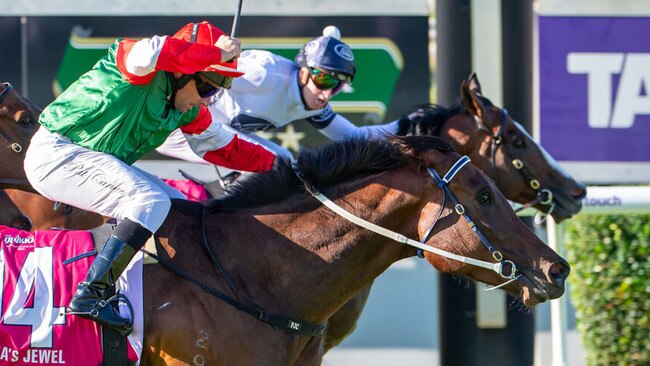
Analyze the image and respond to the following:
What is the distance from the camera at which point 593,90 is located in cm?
→ 688

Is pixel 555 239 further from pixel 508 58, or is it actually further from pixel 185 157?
pixel 185 157

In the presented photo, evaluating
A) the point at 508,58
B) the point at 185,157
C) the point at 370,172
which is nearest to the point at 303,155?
the point at 370,172

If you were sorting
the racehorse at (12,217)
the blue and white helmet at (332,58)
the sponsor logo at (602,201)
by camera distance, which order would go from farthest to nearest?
the sponsor logo at (602,201) → the blue and white helmet at (332,58) → the racehorse at (12,217)

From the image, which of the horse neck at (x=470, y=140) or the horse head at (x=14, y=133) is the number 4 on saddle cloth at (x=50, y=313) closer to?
the horse head at (x=14, y=133)

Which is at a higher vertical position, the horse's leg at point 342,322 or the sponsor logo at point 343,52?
the sponsor logo at point 343,52

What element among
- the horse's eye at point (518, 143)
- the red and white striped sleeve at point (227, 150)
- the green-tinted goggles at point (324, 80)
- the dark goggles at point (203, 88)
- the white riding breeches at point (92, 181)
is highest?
the green-tinted goggles at point (324, 80)

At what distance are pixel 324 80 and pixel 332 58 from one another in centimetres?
15

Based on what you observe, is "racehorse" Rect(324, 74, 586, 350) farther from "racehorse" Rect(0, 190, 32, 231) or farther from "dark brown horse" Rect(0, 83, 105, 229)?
"racehorse" Rect(0, 190, 32, 231)

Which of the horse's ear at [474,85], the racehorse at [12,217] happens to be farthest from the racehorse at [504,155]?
the racehorse at [12,217]

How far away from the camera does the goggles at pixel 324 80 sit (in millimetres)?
5375

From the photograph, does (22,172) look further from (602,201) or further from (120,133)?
(602,201)

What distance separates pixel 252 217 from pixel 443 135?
2110mm

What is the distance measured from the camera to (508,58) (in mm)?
6598

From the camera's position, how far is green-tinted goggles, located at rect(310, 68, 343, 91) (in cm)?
538
